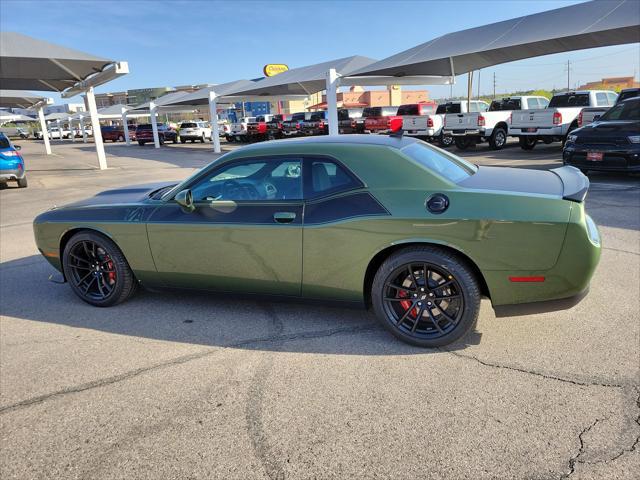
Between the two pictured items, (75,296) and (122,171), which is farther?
(122,171)

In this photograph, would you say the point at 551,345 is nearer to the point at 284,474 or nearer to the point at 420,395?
the point at 420,395

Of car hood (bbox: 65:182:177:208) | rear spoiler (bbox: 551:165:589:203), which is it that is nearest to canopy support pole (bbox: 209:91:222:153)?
car hood (bbox: 65:182:177:208)

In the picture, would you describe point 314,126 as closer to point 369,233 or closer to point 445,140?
point 445,140

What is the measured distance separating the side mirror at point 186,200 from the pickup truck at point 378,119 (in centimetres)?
2351

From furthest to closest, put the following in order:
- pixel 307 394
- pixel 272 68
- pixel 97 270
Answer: pixel 272 68, pixel 97 270, pixel 307 394

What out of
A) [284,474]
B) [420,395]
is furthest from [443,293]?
[284,474]

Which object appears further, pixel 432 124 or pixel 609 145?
pixel 432 124

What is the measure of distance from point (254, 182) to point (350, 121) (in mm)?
24845

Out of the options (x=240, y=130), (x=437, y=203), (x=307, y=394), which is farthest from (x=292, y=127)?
(x=307, y=394)

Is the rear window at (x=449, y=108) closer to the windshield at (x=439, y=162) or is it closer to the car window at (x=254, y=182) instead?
the windshield at (x=439, y=162)

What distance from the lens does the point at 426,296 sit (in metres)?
3.26

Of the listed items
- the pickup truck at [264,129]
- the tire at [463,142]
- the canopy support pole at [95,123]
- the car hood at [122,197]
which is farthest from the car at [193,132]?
the car hood at [122,197]

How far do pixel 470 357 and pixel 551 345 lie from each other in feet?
2.01

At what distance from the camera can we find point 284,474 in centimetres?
223
